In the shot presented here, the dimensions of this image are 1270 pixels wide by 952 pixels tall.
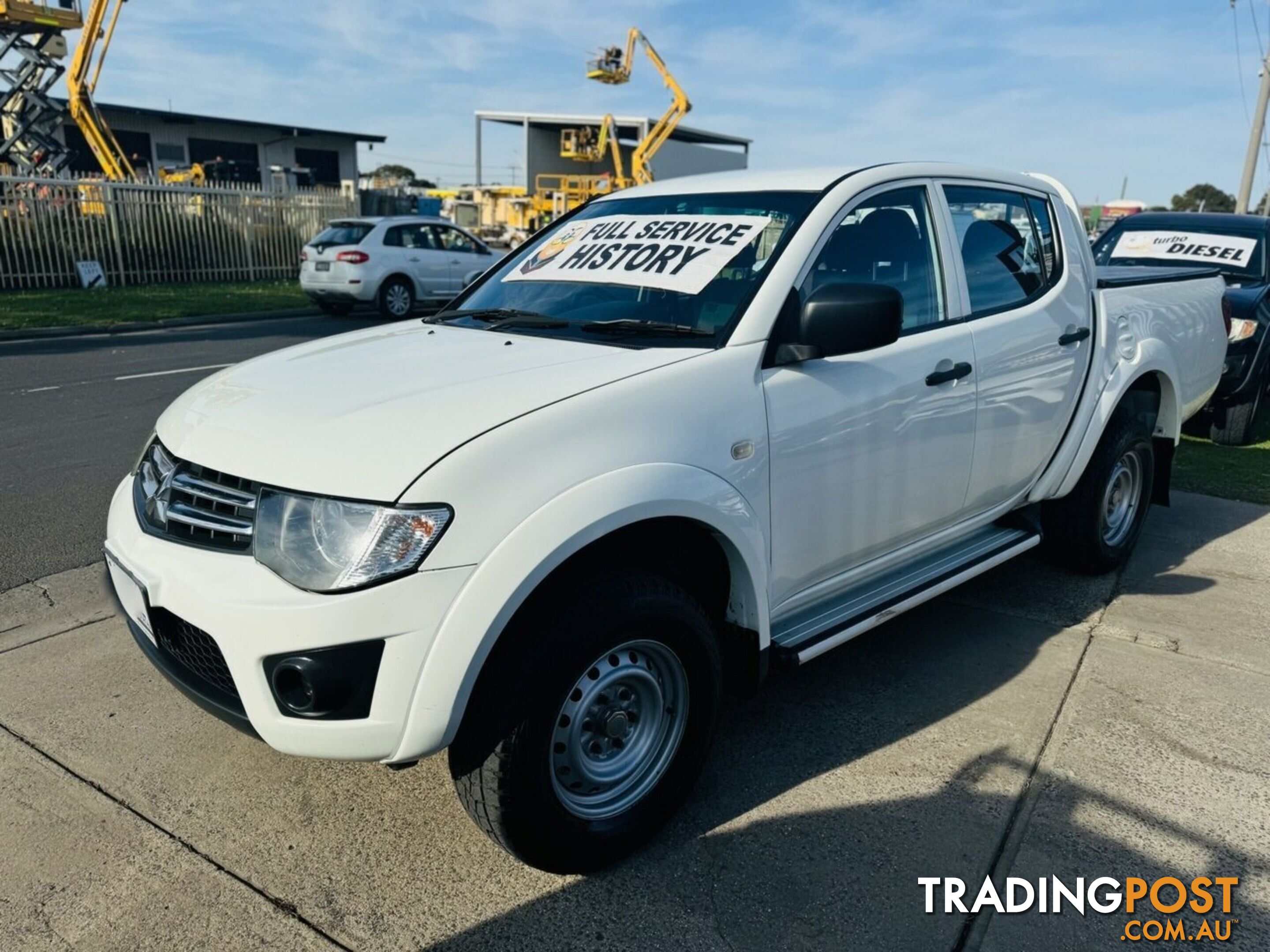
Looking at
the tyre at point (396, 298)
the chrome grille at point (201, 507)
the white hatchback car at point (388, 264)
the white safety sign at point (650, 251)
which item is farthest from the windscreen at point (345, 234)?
the chrome grille at point (201, 507)

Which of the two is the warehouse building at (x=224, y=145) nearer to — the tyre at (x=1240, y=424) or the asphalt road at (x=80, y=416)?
the asphalt road at (x=80, y=416)

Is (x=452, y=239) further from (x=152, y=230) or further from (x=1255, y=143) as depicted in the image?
(x=1255, y=143)

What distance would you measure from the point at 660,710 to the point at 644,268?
4.79ft

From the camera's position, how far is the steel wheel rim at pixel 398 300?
15.5 metres

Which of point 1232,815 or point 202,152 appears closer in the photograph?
point 1232,815

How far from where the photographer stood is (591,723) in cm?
251

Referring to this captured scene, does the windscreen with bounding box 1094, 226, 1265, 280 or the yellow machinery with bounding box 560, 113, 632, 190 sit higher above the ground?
the yellow machinery with bounding box 560, 113, 632, 190

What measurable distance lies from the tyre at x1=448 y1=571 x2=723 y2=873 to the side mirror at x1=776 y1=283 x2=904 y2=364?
84 centimetres

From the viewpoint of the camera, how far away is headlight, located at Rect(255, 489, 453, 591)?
2102 mm

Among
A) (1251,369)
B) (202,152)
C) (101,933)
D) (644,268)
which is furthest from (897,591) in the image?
(202,152)

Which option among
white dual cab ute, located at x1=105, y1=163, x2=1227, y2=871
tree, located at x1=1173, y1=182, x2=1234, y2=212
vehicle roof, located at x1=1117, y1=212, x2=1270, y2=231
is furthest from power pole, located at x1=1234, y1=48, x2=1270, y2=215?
tree, located at x1=1173, y1=182, x2=1234, y2=212

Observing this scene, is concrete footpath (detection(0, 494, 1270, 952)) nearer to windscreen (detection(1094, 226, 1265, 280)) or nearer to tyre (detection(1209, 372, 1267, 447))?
tyre (detection(1209, 372, 1267, 447))

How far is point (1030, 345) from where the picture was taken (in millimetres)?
3848

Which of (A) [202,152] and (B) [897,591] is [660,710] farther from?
(A) [202,152]
